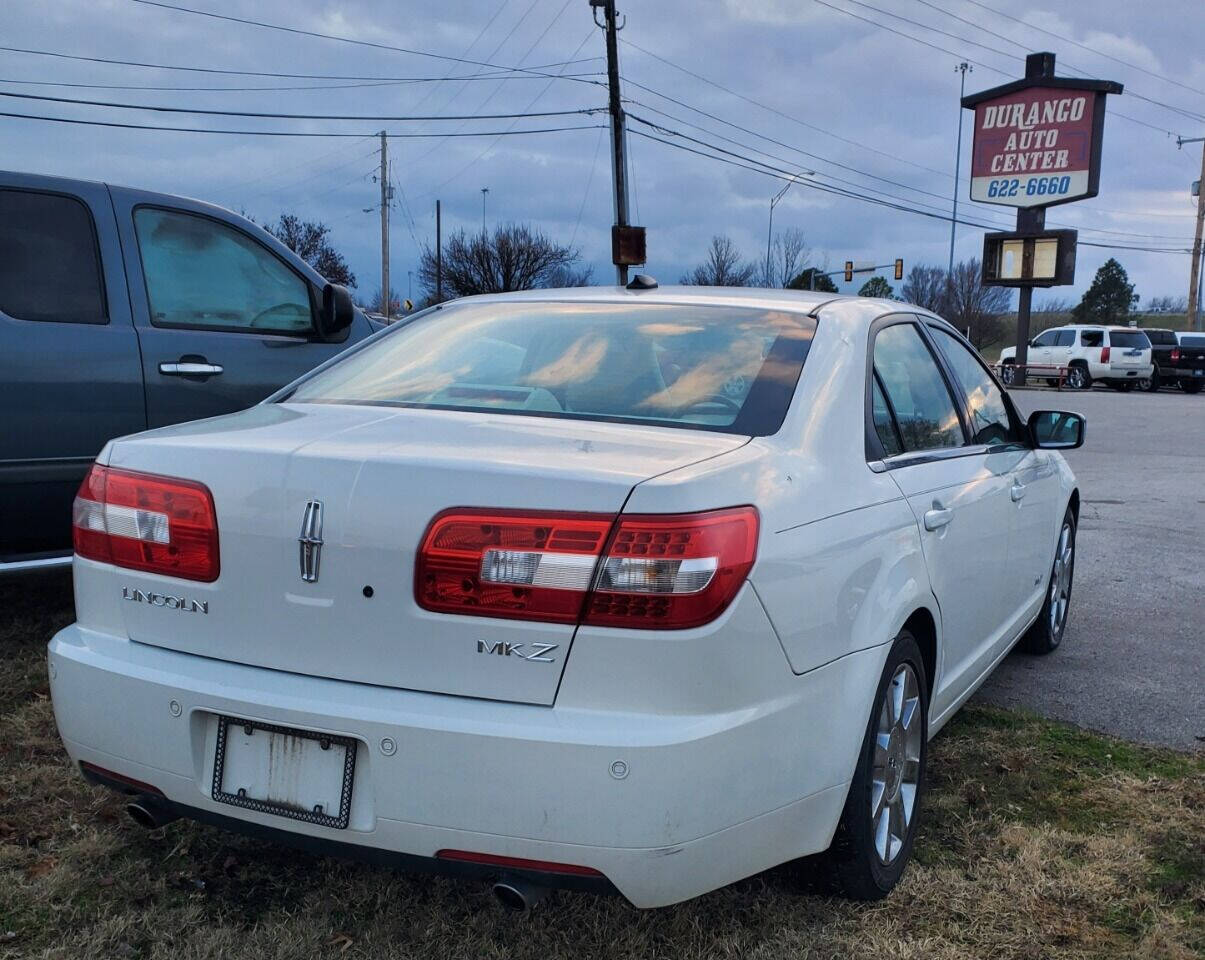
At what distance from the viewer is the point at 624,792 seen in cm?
206

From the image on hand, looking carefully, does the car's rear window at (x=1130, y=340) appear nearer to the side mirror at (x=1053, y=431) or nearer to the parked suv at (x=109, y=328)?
the side mirror at (x=1053, y=431)

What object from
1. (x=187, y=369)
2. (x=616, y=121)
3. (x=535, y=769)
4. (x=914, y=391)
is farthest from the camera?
(x=616, y=121)

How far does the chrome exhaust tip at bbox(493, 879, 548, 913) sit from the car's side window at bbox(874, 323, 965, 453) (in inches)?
60.1

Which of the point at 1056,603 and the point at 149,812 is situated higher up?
the point at 149,812

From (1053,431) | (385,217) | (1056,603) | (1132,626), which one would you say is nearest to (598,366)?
(1053,431)

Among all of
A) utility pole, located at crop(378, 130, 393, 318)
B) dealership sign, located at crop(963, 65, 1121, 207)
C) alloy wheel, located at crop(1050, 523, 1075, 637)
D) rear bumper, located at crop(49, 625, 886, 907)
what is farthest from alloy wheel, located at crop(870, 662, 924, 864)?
utility pole, located at crop(378, 130, 393, 318)

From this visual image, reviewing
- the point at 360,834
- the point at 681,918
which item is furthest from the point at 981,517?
the point at 360,834

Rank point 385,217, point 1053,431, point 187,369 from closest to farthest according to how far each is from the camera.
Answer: point 1053,431 → point 187,369 → point 385,217

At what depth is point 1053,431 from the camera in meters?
4.45

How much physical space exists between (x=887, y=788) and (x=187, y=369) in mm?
3619

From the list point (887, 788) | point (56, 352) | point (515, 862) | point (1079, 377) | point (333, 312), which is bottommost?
point (1079, 377)

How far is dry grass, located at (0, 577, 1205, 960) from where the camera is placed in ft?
8.60

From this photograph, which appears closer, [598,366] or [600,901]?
[600,901]

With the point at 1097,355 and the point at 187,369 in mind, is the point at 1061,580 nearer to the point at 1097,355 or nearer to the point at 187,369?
the point at 187,369
